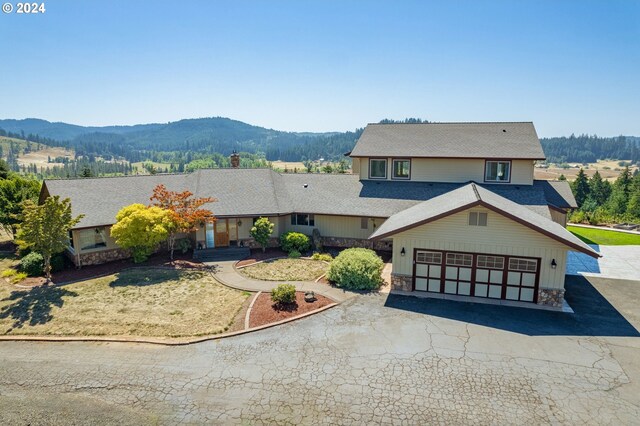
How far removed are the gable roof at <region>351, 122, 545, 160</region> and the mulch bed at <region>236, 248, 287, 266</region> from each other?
9718mm

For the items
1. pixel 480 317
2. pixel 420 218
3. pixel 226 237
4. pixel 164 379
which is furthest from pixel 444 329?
pixel 226 237

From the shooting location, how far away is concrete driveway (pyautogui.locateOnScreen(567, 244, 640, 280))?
2314 centimetres

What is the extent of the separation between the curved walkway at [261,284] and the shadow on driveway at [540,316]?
2.48m

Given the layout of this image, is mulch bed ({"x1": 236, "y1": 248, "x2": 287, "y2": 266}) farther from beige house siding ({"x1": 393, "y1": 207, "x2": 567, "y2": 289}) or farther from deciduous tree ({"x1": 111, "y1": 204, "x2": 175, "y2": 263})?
beige house siding ({"x1": 393, "y1": 207, "x2": 567, "y2": 289})

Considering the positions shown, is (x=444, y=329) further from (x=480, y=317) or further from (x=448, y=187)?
(x=448, y=187)

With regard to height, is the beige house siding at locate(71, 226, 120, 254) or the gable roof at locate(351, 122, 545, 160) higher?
the gable roof at locate(351, 122, 545, 160)

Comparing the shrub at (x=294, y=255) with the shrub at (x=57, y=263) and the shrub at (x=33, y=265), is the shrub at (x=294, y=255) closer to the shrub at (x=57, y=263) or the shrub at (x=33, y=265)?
the shrub at (x=57, y=263)

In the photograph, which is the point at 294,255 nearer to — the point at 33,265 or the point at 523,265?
the point at 523,265

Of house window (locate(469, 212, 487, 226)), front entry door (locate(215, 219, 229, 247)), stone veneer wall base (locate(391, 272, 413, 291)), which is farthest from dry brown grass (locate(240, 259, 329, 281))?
house window (locate(469, 212, 487, 226))

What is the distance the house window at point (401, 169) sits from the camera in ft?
97.0

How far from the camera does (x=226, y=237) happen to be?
1071 inches

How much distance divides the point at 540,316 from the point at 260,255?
654 inches

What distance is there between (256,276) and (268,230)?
4.79m

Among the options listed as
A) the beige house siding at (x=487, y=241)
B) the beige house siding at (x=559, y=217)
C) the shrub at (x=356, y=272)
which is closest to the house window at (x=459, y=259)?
the beige house siding at (x=487, y=241)
